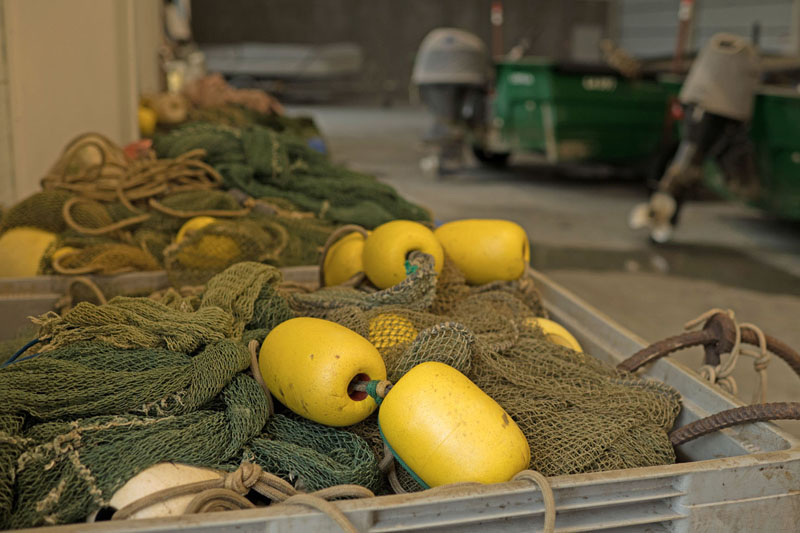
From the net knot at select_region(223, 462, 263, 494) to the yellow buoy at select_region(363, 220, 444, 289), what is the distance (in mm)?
701

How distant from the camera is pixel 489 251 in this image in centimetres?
201

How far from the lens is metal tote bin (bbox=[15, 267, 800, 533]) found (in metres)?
1.02

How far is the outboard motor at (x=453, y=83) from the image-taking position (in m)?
8.75

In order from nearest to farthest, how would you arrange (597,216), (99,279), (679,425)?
(679,425)
(99,279)
(597,216)

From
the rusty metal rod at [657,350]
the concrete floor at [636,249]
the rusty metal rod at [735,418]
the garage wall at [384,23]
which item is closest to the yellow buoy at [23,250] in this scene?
the rusty metal rod at [657,350]

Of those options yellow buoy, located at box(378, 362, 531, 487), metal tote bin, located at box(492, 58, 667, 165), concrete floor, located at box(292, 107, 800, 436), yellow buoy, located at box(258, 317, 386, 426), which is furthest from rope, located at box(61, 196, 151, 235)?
metal tote bin, located at box(492, 58, 667, 165)

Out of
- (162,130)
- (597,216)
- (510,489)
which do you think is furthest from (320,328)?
(597,216)

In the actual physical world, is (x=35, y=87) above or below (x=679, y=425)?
above

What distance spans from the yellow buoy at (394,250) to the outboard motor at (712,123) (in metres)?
4.75

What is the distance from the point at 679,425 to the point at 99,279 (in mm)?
1518

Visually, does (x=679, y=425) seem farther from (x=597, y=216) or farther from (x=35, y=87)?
(x=597, y=216)

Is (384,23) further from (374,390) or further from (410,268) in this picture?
(374,390)

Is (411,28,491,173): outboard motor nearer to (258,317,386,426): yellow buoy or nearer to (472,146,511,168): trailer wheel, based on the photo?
(472,146,511,168): trailer wheel

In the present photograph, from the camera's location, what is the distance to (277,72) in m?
18.7
